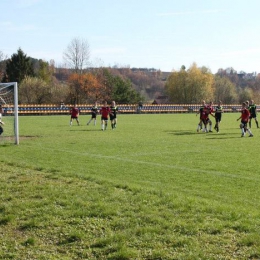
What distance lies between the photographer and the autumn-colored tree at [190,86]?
276 ft

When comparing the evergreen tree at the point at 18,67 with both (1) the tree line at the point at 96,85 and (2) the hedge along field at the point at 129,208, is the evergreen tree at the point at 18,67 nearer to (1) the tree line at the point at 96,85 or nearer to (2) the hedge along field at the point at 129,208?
Answer: (1) the tree line at the point at 96,85

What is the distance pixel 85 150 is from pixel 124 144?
250cm

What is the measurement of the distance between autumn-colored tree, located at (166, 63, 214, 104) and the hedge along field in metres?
71.0

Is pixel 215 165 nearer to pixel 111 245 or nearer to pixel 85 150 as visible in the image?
pixel 85 150

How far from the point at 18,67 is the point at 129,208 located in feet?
218

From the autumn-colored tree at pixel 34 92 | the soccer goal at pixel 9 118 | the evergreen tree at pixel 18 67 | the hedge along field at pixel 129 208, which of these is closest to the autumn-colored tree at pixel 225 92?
the evergreen tree at pixel 18 67

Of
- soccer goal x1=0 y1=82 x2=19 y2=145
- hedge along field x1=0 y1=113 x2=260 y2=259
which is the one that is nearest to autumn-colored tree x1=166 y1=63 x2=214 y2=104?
soccer goal x1=0 y1=82 x2=19 y2=145

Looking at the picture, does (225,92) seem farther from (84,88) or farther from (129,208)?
(129,208)

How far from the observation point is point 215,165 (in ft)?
41.3

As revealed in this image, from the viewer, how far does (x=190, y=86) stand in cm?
8431

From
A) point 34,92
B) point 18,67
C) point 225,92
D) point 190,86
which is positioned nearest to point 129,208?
point 34,92

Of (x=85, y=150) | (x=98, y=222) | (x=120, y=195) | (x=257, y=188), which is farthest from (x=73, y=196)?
(x=85, y=150)

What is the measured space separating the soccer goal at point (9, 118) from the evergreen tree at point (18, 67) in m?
38.0

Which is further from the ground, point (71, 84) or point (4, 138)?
point (71, 84)
